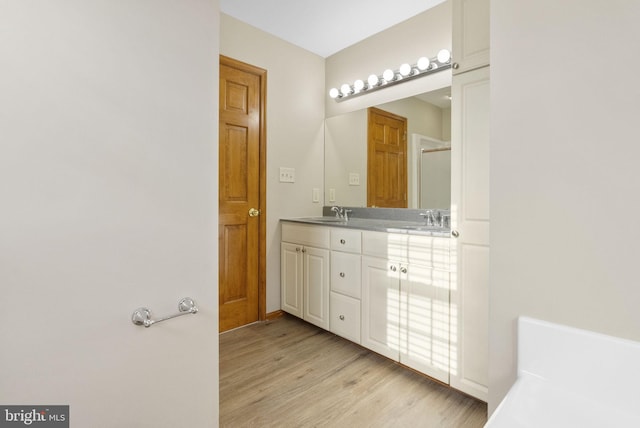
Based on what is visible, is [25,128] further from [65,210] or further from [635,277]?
[635,277]

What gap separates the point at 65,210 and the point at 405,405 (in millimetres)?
1703

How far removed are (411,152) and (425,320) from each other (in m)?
1.26

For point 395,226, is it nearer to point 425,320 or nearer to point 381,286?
point 381,286

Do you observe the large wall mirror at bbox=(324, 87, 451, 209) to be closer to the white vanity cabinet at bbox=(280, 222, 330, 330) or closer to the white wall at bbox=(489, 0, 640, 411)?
the white vanity cabinet at bbox=(280, 222, 330, 330)

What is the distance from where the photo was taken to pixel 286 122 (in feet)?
9.23

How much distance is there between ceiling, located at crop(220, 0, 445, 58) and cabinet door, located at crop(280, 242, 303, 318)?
179 cm

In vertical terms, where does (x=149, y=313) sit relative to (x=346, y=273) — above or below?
above

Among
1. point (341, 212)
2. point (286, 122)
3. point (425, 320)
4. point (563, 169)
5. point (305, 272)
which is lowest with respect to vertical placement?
point (425, 320)

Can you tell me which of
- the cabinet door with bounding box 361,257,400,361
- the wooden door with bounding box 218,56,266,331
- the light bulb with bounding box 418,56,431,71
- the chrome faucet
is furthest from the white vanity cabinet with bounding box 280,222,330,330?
the light bulb with bounding box 418,56,431,71

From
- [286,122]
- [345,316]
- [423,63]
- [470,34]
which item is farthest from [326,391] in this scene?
[423,63]

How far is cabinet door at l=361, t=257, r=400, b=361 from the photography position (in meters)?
1.93

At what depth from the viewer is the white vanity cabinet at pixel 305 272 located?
94.6 inches

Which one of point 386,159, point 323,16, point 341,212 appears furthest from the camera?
point 341,212

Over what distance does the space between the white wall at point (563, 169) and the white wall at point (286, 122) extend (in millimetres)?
2208
